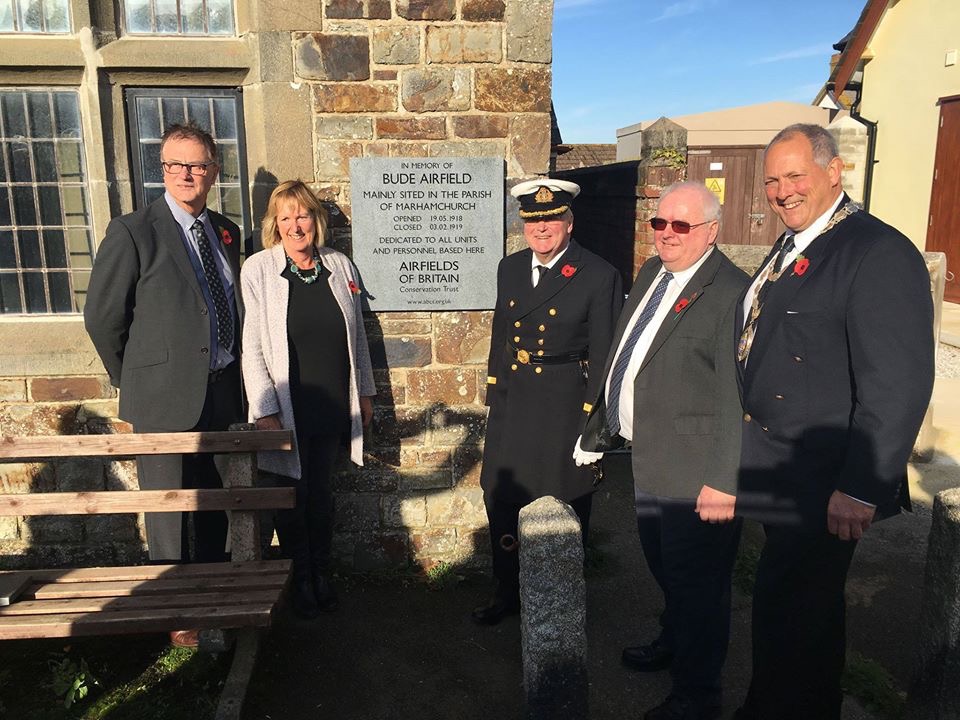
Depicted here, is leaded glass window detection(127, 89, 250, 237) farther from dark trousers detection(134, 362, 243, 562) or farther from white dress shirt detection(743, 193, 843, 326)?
white dress shirt detection(743, 193, 843, 326)

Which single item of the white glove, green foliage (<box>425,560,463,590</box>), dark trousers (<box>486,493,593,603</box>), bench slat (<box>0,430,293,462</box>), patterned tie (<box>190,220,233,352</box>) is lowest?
green foliage (<box>425,560,463,590</box>)

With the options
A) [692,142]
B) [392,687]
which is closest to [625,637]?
[392,687]

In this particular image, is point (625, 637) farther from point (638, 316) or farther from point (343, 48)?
point (343, 48)

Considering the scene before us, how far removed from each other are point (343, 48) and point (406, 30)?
33 cm

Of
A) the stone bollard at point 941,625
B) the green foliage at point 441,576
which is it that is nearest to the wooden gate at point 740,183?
the green foliage at point 441,576

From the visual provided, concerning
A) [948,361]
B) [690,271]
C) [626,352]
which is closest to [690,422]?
[626,352]

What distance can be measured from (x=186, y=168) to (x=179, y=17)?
4.01 ft

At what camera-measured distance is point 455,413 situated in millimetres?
4328

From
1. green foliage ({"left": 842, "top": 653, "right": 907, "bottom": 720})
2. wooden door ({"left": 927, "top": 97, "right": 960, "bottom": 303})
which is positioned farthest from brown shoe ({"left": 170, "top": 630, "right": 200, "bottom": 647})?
wooden door ({"left": 927, "top": 97, "right": 960, "bottom": 303})

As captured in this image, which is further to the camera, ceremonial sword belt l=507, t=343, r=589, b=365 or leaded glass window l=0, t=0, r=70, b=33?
leaded glass window l=0, t=0, r=70, b=33

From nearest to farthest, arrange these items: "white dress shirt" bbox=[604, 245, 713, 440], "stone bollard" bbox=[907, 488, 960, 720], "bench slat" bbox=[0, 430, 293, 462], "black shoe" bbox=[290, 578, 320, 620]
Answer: "stone bollard" bbox=[907, 488, 960, 720], "white dress shirt" bbox=[604, 245, 713, 440], "bench slat" bbox=[0, 430, 293, 462], "black shoe" bbox=[290, 578, 320, 620]

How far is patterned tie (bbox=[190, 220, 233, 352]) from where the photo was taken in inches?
138

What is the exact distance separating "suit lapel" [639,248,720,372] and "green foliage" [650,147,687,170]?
9.75 ft

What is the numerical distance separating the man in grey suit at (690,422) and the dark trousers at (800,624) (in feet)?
0.75
